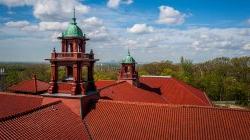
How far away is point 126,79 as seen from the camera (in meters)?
38.6

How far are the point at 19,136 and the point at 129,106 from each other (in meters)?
8.12

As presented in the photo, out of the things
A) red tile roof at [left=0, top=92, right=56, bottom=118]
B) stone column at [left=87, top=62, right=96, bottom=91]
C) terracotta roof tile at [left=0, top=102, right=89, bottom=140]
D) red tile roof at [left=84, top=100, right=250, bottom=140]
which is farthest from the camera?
stone column at [left=87, top=62, right=96, bottom=91]

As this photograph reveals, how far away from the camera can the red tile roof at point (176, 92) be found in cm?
3362

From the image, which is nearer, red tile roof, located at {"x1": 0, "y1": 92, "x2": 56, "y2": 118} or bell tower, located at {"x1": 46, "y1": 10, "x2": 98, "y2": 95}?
bell tower, located at {"x1": 46, "y1": 10, "x2": 98, "y2": 95}

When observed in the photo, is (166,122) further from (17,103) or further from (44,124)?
(17,103)

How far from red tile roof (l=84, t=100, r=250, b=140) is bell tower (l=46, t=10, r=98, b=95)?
2294mm

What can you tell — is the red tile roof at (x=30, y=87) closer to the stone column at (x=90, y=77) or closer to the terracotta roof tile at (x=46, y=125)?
the stone column at (x=90, y=77)

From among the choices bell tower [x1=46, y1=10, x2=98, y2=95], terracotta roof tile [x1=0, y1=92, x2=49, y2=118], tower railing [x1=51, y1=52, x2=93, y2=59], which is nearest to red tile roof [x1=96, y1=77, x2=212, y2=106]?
bell tower [x1=46, y1=10, x2=98, y2=95]

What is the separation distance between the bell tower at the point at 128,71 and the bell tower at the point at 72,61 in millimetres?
16476

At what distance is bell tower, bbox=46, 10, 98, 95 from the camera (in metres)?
20.8

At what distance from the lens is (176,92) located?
35875mm

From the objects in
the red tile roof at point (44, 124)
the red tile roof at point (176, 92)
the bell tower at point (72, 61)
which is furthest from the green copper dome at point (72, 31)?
the red tile roof at point (176, 92)

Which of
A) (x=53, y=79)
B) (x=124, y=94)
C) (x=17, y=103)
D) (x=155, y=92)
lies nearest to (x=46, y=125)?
(x=53, y=79)

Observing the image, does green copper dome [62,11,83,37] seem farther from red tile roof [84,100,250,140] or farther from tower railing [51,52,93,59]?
red tile roof [84,100,250,140]
